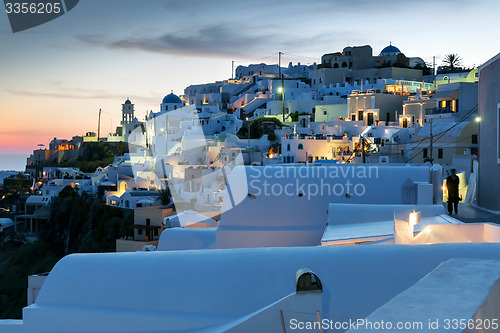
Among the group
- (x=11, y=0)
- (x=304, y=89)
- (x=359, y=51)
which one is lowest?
(x=11, y=0)

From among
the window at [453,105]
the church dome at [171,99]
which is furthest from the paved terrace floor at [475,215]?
the church dome at [171,99]

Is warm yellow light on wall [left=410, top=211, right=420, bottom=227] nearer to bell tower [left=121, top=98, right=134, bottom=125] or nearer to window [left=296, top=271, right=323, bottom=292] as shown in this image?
window [left=296, top=271, right=323, bottom=292]

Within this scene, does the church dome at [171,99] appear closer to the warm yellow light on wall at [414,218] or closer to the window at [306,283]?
the warm yellow light on wall at [414,218]

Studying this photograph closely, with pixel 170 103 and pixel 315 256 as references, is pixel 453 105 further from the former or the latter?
pixel 170 103

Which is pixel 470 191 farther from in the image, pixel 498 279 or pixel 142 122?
pixel 142 122

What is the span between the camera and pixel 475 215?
30.2 ft

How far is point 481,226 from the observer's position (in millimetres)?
7375

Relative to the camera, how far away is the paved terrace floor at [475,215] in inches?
334

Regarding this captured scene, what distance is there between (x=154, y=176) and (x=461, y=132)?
84.8 ft

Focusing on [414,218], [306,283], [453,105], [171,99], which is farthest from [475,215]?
[171,99]

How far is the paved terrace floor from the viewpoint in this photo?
849cm

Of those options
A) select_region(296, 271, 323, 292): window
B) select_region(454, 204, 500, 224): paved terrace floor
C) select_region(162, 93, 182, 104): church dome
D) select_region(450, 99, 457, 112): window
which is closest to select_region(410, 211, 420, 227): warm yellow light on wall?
select_region(454, 204, 500, 224): paved terrace floor

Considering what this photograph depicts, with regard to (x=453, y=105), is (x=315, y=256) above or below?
below

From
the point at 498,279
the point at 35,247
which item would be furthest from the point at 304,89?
the point at 498,279
